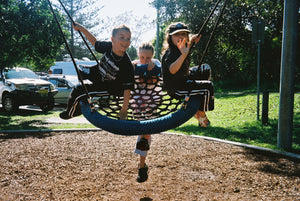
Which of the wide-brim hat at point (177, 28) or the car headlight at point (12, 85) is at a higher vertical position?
the wide-brim hat at point (177, 28)

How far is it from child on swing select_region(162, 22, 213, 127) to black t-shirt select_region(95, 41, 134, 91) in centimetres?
31

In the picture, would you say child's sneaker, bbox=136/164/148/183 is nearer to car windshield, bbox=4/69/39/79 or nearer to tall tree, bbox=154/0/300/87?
car windshield, bbox=4/69/39/79

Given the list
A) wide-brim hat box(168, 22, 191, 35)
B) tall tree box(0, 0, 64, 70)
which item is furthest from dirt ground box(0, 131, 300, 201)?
tall tree box(0, 0, 64, 70)

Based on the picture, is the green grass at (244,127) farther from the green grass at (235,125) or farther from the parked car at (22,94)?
the parked car at (22,94)

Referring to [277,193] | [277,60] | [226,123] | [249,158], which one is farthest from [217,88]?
[277,193]

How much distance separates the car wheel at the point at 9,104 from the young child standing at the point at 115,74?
7907mm

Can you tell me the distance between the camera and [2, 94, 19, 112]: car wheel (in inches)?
371

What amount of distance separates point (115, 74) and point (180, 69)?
1.85 ft

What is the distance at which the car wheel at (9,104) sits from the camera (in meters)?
9.43

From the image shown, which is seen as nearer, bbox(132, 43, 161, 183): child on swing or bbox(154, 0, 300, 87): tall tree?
bbox(132, 43, 161, 183): child on swing

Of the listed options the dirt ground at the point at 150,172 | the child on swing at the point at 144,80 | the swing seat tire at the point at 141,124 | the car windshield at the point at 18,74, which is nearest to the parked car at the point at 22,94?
the car windshield at the point at 18,74

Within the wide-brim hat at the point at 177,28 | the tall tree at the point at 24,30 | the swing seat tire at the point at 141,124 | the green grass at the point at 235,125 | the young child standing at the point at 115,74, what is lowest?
the green grass at the point at 235,125

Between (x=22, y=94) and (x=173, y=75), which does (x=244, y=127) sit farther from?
(x=22, y=94)

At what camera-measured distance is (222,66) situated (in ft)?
49.6
